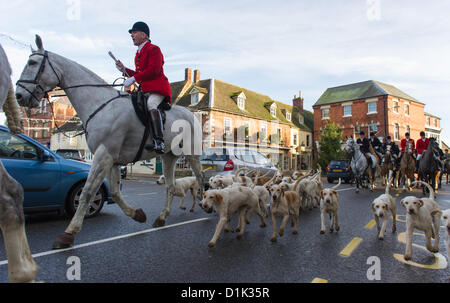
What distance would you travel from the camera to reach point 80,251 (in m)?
3.80

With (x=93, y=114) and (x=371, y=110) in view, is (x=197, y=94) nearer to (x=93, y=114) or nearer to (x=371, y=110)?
(x=371, y=110)

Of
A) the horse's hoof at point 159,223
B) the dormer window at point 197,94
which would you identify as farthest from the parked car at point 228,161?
the dormer window at point 197,94

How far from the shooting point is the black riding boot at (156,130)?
476 centimetres

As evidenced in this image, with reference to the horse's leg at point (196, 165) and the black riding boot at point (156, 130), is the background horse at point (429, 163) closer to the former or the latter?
the horse's leg at point (196, 165)

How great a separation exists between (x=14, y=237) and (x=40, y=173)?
12.8 ft

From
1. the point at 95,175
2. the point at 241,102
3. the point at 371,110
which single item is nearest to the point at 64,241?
the point at 95,175

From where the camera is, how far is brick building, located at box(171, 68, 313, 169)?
34250 mm

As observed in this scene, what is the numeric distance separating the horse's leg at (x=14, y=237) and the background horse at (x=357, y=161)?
13.2m

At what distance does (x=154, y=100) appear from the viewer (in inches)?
194

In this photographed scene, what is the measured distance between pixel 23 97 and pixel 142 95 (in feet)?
5.47

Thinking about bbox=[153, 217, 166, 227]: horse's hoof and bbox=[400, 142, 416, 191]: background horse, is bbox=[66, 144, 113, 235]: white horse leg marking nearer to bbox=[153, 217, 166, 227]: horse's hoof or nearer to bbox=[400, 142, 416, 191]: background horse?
bbox=[153, 217, 166, 227]: horse's hoof
